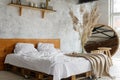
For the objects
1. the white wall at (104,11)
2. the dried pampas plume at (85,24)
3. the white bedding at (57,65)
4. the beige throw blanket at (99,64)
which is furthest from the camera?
the white wall at (104,11)

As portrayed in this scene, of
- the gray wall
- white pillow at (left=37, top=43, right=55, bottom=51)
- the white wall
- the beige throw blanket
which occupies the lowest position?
the beige throw blanket

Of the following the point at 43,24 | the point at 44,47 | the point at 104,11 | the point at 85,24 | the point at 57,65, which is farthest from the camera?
the point at 104,11

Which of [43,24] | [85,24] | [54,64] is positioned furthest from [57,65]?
[85,24]

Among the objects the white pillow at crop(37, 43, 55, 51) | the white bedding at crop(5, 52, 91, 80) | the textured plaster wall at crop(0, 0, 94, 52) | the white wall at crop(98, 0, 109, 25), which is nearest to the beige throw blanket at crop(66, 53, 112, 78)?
the white bedding at crop(5, 52, 91, 80)

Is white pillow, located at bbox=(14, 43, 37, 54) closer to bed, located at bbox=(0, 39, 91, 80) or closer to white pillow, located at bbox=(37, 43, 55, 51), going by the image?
bed, located at bbox=(0, 39, 91, 80)

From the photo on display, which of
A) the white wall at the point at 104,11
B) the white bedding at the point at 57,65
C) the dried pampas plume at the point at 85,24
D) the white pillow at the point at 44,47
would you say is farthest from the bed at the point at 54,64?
the white wall at the point at 104,11

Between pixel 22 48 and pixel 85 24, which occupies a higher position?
pixel 85 24

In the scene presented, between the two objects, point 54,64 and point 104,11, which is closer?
point 54,64

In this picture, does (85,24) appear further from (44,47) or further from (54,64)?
(54,64)

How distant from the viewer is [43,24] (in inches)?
241

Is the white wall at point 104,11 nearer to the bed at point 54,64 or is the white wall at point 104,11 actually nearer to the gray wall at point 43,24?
the gray wall at point 43,24

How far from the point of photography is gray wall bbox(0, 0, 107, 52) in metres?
5.17

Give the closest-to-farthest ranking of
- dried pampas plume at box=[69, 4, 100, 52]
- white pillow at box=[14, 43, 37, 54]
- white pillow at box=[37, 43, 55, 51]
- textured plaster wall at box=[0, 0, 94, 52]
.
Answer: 1. white pillow at box=[14, 43, 37, 54]
2. textured plaster wall at box=[0, 0, 94, 52]
3. white pillow at box=[37, 43, 55, 51]
4. dried pampas plume at box=[69, 4, 100, 52]

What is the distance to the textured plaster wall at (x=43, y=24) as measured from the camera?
204 inches
